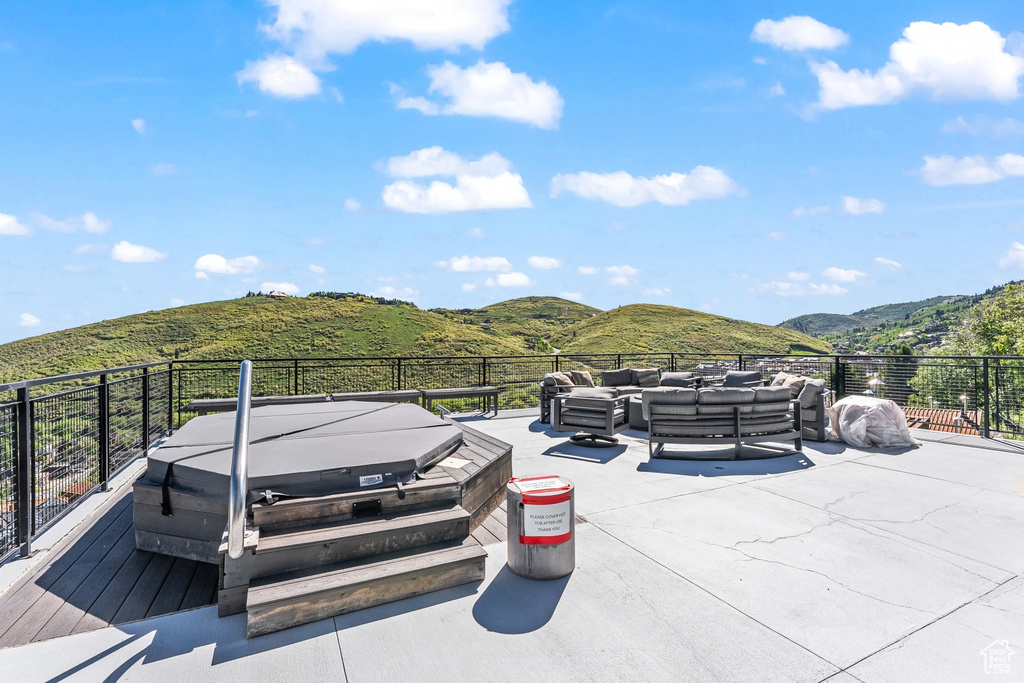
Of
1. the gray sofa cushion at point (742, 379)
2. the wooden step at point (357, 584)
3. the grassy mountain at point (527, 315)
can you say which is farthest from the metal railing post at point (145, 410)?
the grassy mountain at point (527, 315)

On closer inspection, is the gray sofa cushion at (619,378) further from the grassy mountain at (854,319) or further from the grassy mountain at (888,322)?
the grassy mountain at (854,319)

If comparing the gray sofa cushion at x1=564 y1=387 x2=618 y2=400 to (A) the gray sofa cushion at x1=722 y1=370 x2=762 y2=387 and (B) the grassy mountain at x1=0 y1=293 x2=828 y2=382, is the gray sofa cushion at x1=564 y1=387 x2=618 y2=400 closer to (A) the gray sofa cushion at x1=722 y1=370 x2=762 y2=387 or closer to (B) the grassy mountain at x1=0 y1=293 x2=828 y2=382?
(A) the gray sofa cushion at x1=722 y1=370 x2=762 y2=387

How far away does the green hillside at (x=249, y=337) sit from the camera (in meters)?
52.2

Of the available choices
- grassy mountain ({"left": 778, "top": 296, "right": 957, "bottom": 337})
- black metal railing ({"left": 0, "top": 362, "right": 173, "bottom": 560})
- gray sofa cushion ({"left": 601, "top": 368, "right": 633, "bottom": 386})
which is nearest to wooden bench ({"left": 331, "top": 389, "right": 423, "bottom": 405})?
black metal railing ({"left": 0, "top": 362, "right": 173, "bottom": 560})

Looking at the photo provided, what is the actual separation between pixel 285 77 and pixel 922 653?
12260mm

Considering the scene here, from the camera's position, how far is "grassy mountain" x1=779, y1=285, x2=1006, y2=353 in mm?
64375

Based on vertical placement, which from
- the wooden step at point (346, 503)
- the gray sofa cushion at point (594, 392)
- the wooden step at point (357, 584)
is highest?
the gray sofa cushion at point (594, 392)

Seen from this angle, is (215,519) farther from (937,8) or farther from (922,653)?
(937,8)

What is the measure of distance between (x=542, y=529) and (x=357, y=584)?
1012mm

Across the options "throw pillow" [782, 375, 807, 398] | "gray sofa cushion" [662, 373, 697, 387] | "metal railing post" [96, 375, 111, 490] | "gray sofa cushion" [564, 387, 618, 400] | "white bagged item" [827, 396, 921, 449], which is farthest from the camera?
"gray sofa cushion" [662, 373, 697, 387]

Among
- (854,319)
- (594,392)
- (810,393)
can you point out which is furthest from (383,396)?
(854,319)

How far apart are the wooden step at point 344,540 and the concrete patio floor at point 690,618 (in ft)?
0.88

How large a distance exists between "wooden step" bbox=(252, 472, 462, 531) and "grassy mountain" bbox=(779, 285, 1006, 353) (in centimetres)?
6700

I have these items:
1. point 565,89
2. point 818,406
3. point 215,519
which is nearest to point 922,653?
point 215,519
